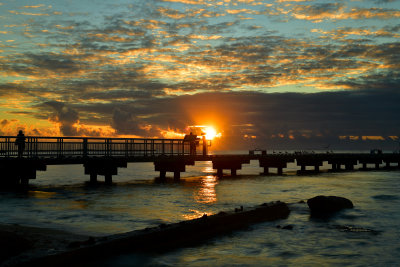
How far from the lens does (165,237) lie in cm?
1276

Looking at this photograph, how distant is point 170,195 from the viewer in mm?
31203

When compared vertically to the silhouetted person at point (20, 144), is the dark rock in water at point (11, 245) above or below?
below

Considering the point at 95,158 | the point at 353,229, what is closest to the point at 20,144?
the point at 95,158

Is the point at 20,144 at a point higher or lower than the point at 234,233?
higher

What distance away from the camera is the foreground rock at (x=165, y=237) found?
9.88m

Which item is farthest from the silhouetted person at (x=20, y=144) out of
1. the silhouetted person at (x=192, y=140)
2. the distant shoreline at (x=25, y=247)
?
the distant shoreline at (x=25, y=247)

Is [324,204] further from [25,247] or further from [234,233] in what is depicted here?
[25,247]

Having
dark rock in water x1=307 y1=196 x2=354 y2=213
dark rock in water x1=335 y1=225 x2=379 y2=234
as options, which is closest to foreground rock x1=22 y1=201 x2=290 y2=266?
dark rock in water x1=335 y1=225 x2=379 y2=234

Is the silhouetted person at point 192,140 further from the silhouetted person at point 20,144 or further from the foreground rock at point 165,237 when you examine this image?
the foreground rock at point 165,237

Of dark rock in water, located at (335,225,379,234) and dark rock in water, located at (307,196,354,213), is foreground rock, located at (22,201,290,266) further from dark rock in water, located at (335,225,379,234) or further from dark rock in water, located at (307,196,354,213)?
dark rock in water, located at (307,196,354,213)

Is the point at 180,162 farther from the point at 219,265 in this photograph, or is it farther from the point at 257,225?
the point at 219,265

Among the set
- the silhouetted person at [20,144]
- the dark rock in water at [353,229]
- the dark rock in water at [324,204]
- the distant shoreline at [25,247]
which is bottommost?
the dark rock in water at [353,229]

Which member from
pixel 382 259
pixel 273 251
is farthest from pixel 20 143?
pixel 382 259

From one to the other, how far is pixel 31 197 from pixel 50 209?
663 cm
